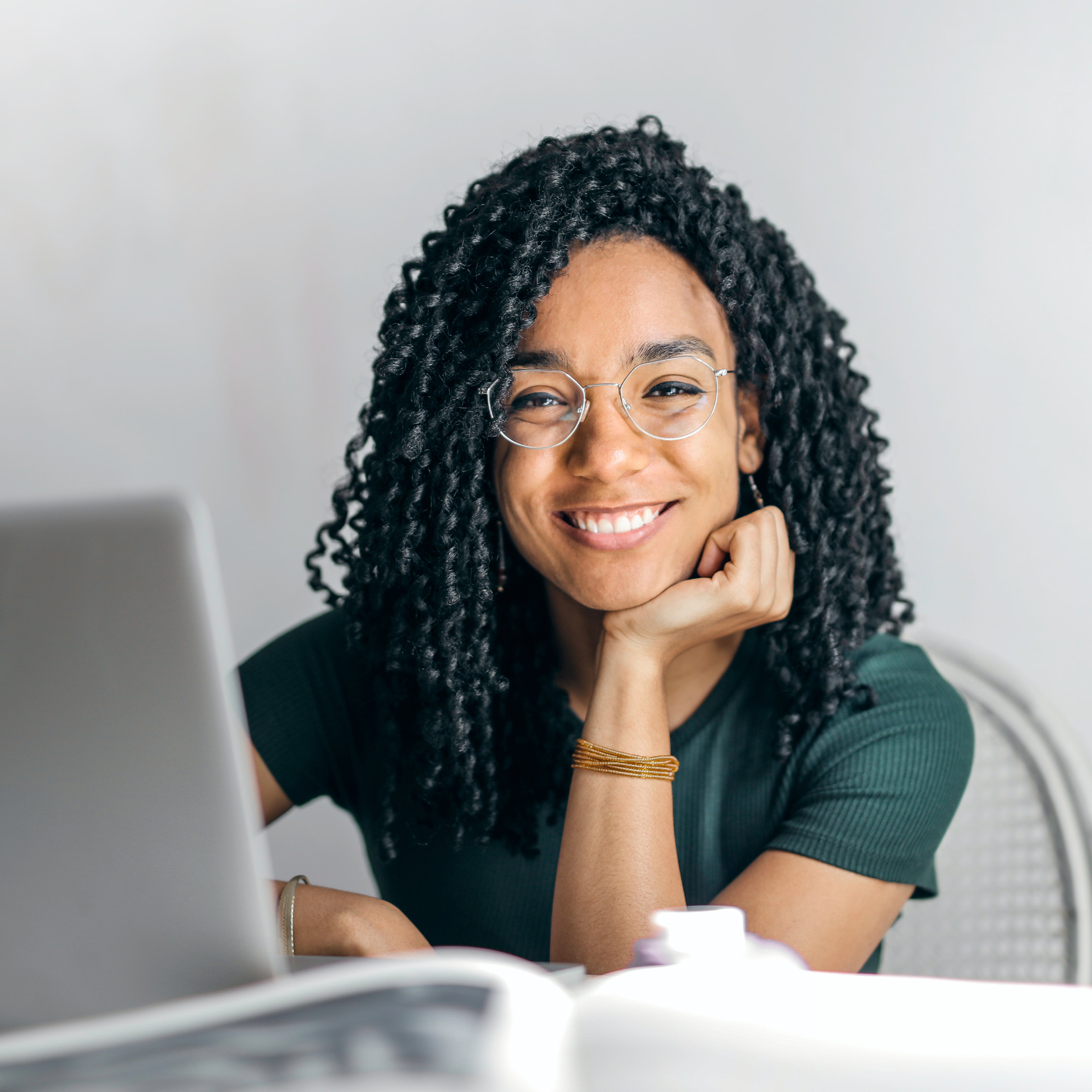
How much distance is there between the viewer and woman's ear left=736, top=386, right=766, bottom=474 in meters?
1.24

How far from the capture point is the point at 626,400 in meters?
1.13

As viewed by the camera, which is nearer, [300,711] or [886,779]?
[886,779]

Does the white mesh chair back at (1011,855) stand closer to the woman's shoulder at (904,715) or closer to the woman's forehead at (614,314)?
the woman's shoulder at (904,715)

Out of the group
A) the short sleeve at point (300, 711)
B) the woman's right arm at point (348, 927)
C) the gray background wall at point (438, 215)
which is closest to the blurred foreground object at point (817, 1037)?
the woman's right arm at point (348, 927)

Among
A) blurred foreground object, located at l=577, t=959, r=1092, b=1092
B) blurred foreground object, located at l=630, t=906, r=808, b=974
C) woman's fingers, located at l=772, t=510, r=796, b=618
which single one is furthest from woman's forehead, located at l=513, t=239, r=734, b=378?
blurred foreground object, located at l=577, t=959, r=1092, b=1092

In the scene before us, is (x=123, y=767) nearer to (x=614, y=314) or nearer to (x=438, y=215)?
(x=614, y=314)

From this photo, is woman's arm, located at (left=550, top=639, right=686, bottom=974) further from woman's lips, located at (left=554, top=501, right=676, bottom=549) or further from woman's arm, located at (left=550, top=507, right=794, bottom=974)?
Result: woman's lips, located at (left=554, top=501, right=676, bottom=549)

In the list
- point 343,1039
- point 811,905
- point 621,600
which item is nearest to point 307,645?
point 621,600

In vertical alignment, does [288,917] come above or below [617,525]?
below

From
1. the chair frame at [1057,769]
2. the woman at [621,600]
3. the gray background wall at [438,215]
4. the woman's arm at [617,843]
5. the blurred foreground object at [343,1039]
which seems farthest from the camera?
the gray background wall at [438,215]

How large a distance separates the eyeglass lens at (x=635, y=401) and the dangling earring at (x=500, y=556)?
141 mm

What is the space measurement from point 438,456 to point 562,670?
34 centimetres

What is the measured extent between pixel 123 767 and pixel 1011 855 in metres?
1.16

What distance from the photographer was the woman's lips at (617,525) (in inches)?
45.9
